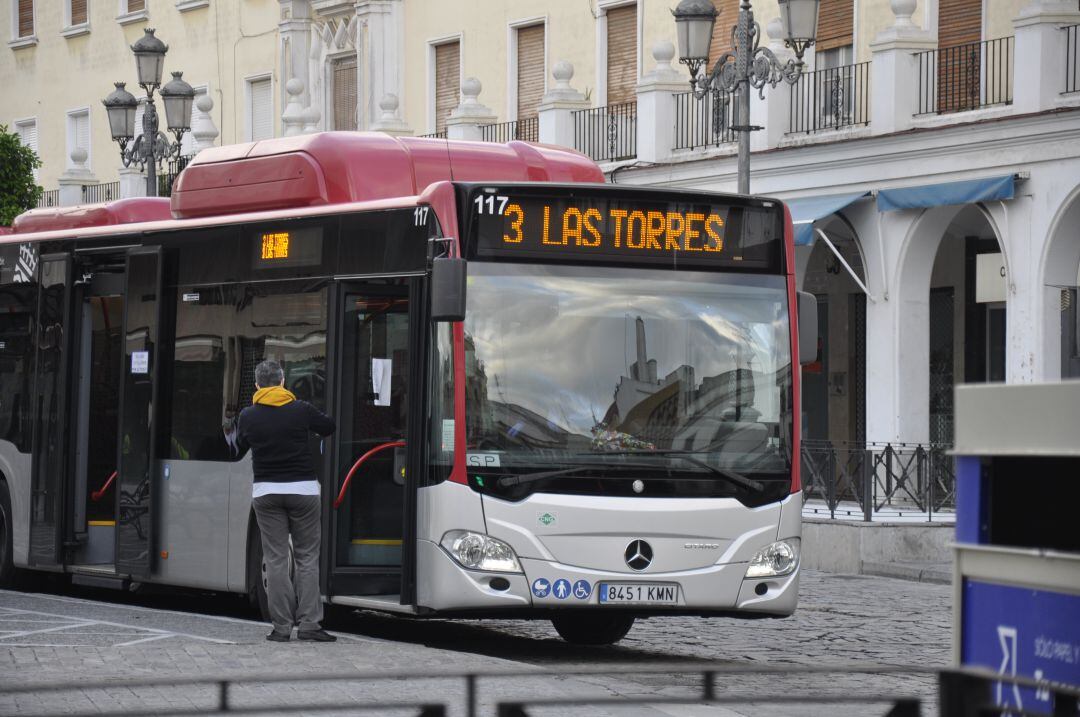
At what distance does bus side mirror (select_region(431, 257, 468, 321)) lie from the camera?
1179 centimetres

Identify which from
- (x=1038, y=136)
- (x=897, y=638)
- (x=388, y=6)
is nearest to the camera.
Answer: (x=897, y=638)

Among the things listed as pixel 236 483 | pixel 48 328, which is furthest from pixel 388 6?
pixel 236 483

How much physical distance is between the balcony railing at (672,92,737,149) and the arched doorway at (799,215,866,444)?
2263mm

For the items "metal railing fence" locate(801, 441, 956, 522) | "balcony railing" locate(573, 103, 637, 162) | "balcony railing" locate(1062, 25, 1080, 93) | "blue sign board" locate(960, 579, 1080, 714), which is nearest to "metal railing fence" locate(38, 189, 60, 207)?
"balcony railing" locate(573, 103, 637, 162)

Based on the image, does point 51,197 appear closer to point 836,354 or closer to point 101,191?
point 101,191

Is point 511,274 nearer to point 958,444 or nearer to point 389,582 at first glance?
point 389,582

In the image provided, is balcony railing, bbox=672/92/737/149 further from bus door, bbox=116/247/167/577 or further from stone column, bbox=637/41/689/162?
bus door, bbox=116/247/167/577

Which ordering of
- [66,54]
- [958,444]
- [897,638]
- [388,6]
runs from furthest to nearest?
[66,54], [388,6], [897,638], [958,444]

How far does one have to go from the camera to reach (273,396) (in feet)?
41.5

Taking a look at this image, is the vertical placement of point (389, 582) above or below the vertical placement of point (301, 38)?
below

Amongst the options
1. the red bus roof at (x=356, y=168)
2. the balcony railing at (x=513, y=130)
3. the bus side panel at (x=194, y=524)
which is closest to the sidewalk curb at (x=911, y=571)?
the red bus roof at (x=356, y=168)

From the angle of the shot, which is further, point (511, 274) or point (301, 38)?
point (301, 38)

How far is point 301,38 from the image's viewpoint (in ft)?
128

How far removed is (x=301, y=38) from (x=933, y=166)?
16751 mm
